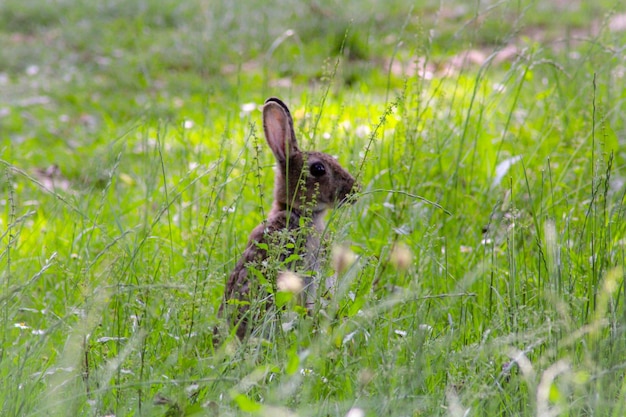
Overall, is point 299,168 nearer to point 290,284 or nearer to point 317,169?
point 317,169

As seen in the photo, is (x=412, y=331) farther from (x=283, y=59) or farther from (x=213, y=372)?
(x=283, y=59)

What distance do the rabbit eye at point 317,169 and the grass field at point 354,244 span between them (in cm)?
18

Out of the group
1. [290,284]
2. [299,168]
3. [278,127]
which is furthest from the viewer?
[299,168]

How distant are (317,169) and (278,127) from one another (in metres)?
0.28

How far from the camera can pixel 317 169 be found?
167 inches

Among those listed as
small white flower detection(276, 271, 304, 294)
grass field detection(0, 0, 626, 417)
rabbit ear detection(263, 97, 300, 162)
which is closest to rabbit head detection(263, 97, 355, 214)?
rabbit ear detection(263, 97, 300, 162)

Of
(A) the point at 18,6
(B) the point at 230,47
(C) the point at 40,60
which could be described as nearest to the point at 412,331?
(B) the point at 230,47

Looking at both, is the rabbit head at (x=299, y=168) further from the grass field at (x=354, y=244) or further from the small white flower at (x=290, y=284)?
the small white flower at (x=290, y=284)

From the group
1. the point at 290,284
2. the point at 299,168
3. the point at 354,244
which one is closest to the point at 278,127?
the point at 299,168

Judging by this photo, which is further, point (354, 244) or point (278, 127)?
point (278, 127)

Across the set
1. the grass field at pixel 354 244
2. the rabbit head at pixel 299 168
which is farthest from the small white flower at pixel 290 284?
the rabbit head at pixel 299 168

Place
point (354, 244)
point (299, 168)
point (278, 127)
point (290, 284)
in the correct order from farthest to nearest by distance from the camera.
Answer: point (299, 168), point (278, 127), point (354, 244), point (290, 284)

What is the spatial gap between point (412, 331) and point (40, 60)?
8646 mm

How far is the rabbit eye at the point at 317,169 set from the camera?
4227 millimetres
